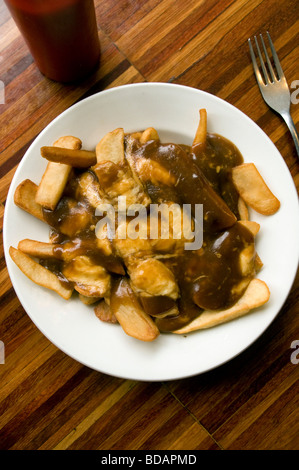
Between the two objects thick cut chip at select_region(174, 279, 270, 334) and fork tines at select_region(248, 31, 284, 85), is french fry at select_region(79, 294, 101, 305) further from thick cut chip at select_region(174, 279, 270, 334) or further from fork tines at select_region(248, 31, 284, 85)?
fork tines at select_region(248, 31, 284, 85)

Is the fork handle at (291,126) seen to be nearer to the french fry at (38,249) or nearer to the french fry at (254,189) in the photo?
the french fry at (254,189)

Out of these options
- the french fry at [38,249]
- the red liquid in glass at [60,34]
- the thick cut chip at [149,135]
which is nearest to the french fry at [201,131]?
the thick cut chip at [149,135]

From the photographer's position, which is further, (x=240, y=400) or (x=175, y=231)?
(x=240, y=400)

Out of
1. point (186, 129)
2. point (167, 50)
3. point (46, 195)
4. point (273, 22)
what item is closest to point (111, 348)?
point (46, 195)

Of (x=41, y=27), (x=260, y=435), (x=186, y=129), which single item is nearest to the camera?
(x=41, y=27)

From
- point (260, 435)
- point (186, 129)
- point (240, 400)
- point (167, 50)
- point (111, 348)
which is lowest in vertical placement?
point (260, 435)

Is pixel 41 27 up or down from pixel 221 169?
up
